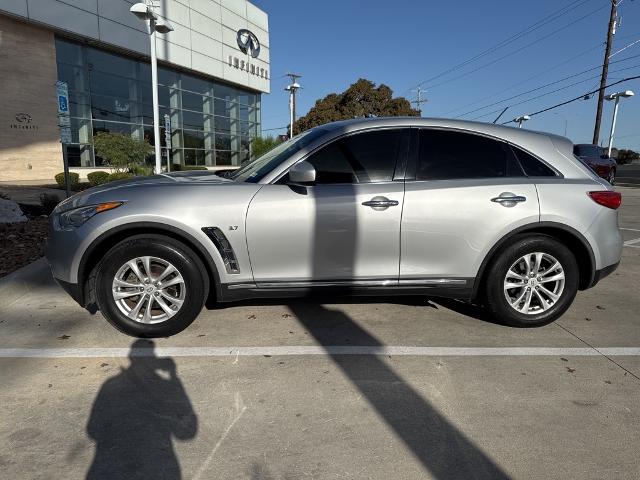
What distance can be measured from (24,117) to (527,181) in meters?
23.2

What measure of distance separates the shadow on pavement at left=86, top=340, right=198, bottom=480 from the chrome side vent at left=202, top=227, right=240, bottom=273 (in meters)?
0.82

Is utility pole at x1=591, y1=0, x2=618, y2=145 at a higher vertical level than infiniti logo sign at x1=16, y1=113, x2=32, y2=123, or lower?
higher

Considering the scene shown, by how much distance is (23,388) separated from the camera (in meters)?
2.96

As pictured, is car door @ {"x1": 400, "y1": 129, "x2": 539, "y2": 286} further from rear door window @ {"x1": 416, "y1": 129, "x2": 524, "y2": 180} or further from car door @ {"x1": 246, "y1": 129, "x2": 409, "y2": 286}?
car door @ {"x1": 246, "y1": 129, "x2": 409, "y2": 286}

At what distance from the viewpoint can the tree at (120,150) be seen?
770 inches

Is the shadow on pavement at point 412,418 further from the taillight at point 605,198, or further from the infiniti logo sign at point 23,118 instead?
the infiniti logo sign at point 23,118

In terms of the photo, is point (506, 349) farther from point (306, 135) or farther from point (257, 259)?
point (306, 135)

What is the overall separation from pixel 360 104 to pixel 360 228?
115 ft

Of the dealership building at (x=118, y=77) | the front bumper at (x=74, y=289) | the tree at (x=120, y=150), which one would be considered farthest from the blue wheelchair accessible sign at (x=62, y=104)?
the tree at (x=120, y=150)

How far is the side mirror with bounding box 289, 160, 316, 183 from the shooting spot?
3.45 meters

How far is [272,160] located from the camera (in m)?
3.98

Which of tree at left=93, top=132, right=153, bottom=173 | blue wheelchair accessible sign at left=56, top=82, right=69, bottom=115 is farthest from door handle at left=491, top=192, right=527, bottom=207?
tree at left=93, top=132, right=153, bottom=173

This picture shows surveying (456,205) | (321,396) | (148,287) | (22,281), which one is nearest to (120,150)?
(22,281)

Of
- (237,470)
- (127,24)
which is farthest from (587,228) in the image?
(127,24)
